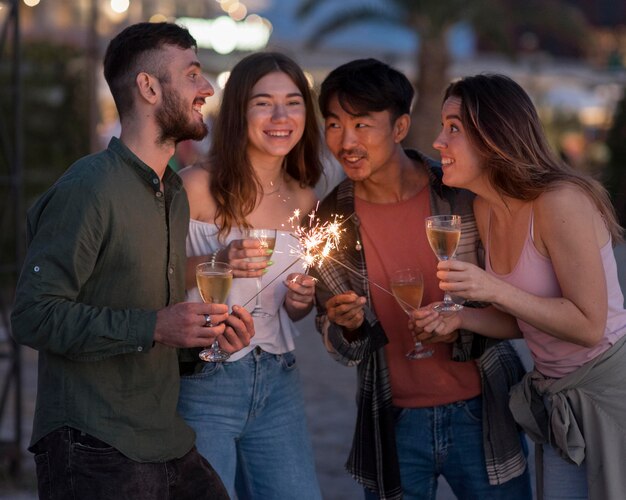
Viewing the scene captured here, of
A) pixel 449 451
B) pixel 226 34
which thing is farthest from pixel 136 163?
pixel 226 34

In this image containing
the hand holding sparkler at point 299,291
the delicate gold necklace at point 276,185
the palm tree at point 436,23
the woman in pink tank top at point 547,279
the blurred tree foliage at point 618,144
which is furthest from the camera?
the palm tree at point 436,23

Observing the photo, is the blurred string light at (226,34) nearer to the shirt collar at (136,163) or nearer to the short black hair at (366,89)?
the short black hair at (366,89)

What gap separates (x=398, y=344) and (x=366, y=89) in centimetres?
101

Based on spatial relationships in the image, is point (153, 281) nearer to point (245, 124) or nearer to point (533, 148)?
point (245, 124)

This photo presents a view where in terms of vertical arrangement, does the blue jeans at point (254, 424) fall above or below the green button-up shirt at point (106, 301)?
below

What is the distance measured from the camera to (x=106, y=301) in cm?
303

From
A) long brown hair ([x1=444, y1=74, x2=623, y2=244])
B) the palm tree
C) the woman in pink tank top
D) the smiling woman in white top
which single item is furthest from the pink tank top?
the palm tree

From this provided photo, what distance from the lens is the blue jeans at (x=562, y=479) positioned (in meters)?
3.46

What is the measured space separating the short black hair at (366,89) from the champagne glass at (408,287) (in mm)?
693

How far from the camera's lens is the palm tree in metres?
19.7

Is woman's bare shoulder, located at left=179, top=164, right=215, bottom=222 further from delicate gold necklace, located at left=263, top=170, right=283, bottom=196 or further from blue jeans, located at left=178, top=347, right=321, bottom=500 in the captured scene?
blue jeans, located at left=178, top=347, right=321, bottom=500

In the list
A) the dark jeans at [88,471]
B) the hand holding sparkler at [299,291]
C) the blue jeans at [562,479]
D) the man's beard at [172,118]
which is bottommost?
the blue jeans at [562,479]

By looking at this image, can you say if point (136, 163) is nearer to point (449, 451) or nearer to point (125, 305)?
point (125, 305)

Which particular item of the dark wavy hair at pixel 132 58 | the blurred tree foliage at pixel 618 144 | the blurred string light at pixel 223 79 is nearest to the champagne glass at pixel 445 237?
the dark wavy hair at pixel 132 58
